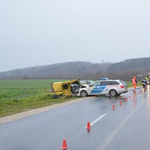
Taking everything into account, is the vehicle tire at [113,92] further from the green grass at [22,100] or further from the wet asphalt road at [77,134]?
the wet asphalt road at [77,134]

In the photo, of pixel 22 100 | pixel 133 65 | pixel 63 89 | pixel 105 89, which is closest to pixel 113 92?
pixel 105 89

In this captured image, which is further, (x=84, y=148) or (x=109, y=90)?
(x=109, y=90)

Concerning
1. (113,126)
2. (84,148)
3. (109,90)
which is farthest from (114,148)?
(109,90)

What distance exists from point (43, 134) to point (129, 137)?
2786mm

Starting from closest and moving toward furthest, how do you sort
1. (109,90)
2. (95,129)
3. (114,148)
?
(114,148)
(95,129)
(109,90)

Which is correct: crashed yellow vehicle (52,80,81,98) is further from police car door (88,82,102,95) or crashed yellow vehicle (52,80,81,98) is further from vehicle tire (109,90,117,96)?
vehicle tire (109,90,117,96)

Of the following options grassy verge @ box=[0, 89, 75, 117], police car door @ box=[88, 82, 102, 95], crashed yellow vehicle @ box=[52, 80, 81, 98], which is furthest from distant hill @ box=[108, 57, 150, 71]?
grassy verge @ box=[0, 89, 75, 117]

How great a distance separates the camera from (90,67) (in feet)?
532

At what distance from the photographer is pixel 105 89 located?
28.5 m

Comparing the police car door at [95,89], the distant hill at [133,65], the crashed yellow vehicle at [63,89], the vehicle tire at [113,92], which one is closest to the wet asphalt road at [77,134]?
the vehicle tire at [113,92]

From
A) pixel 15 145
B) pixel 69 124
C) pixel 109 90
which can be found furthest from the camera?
pixel 109 90

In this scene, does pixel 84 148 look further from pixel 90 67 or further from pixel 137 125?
pixel 90 67

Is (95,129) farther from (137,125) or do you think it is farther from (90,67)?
(90,67)

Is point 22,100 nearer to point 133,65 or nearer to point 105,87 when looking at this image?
point 105,87
